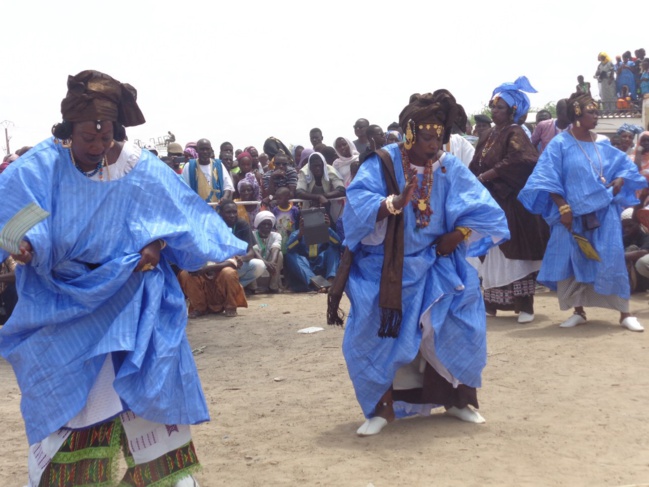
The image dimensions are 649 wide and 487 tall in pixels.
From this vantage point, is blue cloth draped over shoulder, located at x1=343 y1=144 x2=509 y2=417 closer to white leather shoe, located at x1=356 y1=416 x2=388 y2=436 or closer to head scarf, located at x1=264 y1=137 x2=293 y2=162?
white leather shoe, located at x1=356 y1=416 x2=388 y2=436

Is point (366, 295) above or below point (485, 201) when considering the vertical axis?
below

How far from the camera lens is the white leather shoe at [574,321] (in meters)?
10.1

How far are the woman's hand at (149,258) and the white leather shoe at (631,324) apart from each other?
19.4 ft

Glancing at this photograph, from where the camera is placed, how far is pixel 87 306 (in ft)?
16.5

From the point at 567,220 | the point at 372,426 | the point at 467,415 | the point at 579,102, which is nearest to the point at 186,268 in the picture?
the point at 372,426

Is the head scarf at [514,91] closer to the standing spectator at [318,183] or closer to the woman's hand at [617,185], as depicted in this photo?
the woman's hand at [617,185]

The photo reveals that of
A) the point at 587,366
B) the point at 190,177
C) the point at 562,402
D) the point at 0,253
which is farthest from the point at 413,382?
the point at 190,177

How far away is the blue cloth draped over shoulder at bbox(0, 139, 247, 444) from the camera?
196 inches

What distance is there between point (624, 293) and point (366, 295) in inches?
165

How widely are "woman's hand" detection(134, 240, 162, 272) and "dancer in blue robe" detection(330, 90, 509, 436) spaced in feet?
5.21

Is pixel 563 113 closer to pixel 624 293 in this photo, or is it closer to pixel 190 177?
pixel 624 293

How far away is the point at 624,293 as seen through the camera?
970 centimetres

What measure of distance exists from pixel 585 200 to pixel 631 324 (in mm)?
1275

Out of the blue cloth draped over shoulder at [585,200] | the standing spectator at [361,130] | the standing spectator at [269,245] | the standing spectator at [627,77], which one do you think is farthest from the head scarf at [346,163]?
the standing spectator at [627,77]
